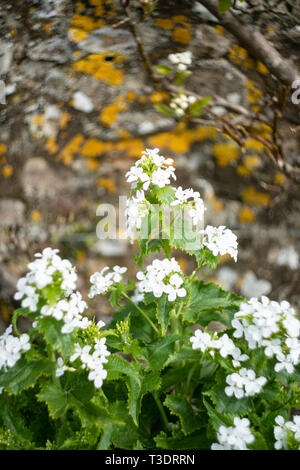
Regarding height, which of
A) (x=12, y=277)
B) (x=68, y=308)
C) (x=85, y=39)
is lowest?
(x=12, y=277)

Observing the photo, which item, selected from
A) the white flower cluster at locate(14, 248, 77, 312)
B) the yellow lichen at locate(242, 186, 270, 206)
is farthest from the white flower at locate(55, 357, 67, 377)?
the yellow lichen at locate(242, 186, 270, 206)

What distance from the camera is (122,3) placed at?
3.70 feet

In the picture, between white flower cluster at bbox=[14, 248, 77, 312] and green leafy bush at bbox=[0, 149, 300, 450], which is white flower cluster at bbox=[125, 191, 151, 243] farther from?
white flower cluster at bbox=[14, 248, 77, 312]

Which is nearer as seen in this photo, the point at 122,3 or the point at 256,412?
the point at 256,412

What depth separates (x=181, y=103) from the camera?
4.00ft

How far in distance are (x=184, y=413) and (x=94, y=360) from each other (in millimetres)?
187

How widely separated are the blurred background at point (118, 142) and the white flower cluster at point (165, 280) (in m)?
0.55

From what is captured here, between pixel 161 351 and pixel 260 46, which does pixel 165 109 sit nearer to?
pixel 260 46

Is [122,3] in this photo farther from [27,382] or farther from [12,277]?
[27,382]

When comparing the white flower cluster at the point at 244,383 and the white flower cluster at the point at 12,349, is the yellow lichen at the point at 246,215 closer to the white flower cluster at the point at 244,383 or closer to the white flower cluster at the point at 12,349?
the white flower cluster at the point at 244,383

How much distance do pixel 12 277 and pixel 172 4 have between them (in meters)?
0.86

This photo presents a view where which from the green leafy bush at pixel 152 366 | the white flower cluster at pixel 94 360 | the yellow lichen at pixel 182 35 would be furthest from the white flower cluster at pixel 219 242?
the yellow lichen at pixel 182 35

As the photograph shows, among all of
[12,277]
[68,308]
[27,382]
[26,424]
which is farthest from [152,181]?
[12,277]

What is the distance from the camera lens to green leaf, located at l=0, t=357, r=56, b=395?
1.96ft
